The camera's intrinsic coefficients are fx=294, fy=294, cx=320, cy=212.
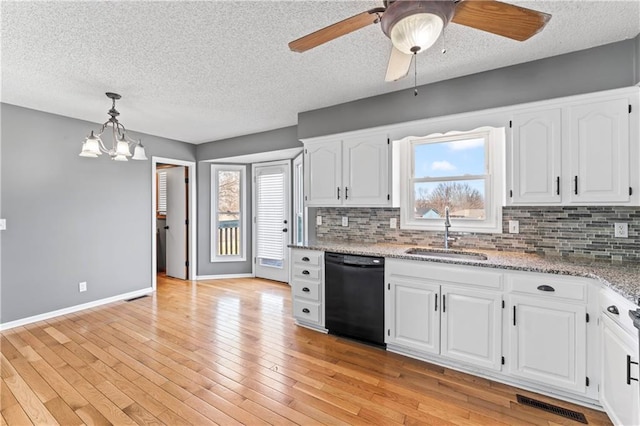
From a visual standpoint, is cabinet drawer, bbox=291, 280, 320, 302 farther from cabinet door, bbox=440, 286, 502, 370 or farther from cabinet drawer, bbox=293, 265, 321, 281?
cabinet door, bbox=440, 286, 502, 370

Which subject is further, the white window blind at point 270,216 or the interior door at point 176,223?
the interior door at point 176,223

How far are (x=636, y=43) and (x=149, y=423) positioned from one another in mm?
4211

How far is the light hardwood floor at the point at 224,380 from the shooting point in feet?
6.27

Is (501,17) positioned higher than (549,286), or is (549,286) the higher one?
(501,17)

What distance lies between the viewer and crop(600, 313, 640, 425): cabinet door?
1513 millimetres

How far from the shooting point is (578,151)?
225 centimetres

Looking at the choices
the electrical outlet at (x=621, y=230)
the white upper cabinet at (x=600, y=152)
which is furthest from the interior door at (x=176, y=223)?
the electrical outlet at (x=621, y=230)

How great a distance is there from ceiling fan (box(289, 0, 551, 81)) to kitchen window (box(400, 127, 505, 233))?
1.54 metres

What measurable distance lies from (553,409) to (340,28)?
2705 mm

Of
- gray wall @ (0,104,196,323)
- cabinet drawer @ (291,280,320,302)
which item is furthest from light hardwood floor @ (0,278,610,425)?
gray wall @ (0,104,196,323)

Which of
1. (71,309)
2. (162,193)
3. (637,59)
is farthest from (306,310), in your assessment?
(162,193)

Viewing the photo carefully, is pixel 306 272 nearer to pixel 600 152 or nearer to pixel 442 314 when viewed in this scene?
pixel 442 314

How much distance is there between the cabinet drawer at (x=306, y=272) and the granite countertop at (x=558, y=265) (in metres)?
0.42

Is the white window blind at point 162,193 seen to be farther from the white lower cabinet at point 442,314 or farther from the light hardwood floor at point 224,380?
the white lower cabinet at point 442,314
